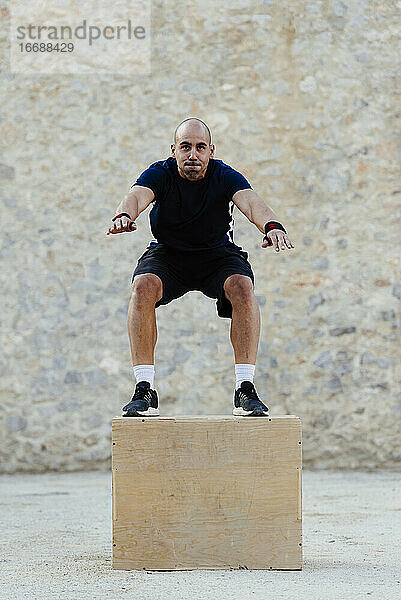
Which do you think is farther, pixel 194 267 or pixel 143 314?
pixel 194 267

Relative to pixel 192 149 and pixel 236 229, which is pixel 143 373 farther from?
pixel 236 229

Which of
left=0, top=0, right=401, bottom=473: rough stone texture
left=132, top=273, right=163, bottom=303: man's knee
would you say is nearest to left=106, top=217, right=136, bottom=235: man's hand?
left=132, top=273, right=163, bottom=303: man's knee

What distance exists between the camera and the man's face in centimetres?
356

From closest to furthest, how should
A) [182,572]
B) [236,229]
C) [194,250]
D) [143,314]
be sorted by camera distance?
[182,572]
[143,314]
[194,250]
[236,229]

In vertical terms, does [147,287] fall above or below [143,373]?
above

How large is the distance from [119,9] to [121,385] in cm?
283

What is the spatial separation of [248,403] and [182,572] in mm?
656

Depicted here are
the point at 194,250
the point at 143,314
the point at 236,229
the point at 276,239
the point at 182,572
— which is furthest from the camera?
the point at 236,229

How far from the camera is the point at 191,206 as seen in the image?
11.8 ft

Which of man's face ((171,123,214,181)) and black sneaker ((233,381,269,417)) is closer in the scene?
black sneaker ((233,381,269,417))

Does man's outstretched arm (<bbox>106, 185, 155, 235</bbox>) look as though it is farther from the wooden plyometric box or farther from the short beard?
the wooden plyometric box

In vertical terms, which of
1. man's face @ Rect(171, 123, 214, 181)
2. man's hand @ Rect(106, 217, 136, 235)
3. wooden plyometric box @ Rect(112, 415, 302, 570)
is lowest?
wooden plyometric box @ Rect(112, 415, 302, 570)

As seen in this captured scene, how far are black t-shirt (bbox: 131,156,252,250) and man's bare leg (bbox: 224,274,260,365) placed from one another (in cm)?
21

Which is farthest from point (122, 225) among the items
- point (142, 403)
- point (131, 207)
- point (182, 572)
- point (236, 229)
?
point (236, 229)
